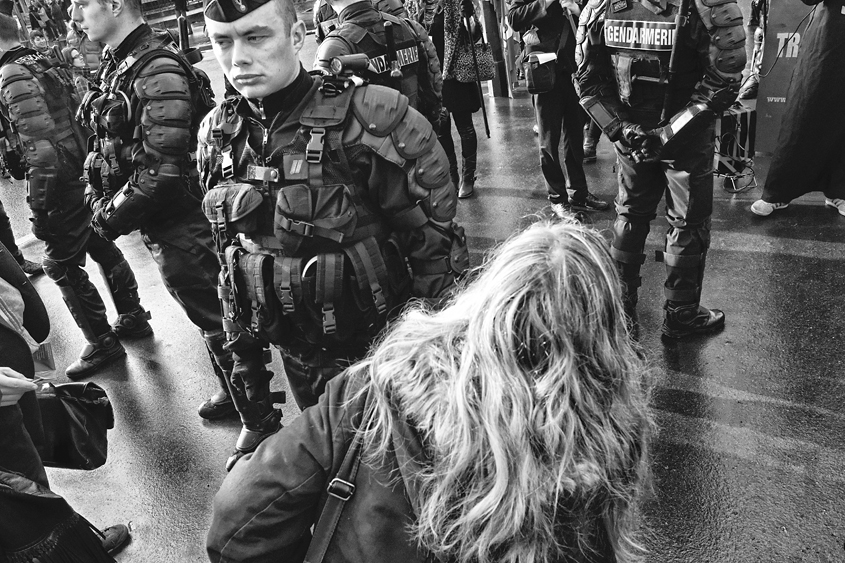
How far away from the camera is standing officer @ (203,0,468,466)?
8.38ft

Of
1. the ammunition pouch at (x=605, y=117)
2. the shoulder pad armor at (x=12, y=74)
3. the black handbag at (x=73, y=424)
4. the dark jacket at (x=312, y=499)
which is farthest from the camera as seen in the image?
the shoulder pad armor at (x=12, y=74)

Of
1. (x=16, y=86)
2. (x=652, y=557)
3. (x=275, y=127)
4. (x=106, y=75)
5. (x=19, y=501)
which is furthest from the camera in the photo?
(x=16, y=86)

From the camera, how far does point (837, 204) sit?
548 centimetres

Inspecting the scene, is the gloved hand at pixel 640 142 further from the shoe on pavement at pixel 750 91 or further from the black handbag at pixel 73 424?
the shoe on pavement at pixel 750 91

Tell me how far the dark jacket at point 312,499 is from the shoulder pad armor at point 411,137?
50.4 inches

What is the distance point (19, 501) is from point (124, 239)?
5716 millimetres

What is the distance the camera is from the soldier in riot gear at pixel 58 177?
4586mm

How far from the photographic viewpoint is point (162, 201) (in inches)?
144

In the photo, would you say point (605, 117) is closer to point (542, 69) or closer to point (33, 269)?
point (542, 69)

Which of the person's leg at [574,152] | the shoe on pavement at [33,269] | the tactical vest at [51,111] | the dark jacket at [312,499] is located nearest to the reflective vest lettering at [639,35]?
the person's leg at [574,152]

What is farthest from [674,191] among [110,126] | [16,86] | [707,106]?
[16,86]

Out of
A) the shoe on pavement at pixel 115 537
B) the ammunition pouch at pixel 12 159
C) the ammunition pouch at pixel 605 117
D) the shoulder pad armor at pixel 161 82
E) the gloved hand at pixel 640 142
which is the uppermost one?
the shoulder pad armor at pixel 161 82

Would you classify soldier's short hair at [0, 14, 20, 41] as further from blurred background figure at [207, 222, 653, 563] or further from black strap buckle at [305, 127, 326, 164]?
blurred background figure at [207, 222, 653, 563]

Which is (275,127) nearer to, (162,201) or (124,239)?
(162,201)
